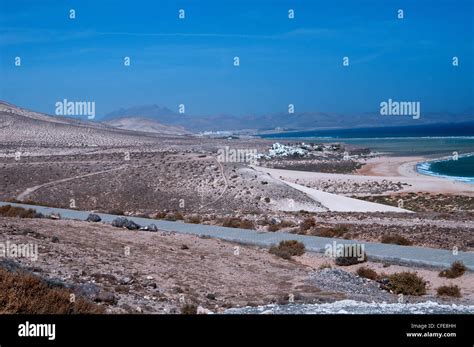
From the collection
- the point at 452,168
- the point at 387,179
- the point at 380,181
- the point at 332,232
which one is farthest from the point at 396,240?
the point at 452,168

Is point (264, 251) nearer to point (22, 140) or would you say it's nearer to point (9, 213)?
point (9, 213)

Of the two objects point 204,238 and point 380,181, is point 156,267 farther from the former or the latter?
point 380,181

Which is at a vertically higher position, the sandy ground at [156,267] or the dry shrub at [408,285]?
the sandy ground at [156,267]

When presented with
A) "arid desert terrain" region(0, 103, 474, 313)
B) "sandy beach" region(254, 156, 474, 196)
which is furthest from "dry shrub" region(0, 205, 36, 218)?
"sandy beach" region(254, 156, 474, 196)

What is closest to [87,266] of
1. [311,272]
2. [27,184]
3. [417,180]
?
[311,272]

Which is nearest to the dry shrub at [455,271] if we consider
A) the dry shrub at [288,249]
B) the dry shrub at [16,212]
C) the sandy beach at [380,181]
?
the dry shrub at [288,249]

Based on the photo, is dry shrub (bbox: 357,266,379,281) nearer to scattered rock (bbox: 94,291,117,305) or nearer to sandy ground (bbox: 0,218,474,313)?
sandy ground (bbox: 0,218,474,313)

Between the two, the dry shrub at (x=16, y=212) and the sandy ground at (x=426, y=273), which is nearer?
the sandy ground at (x=426, y=273)
